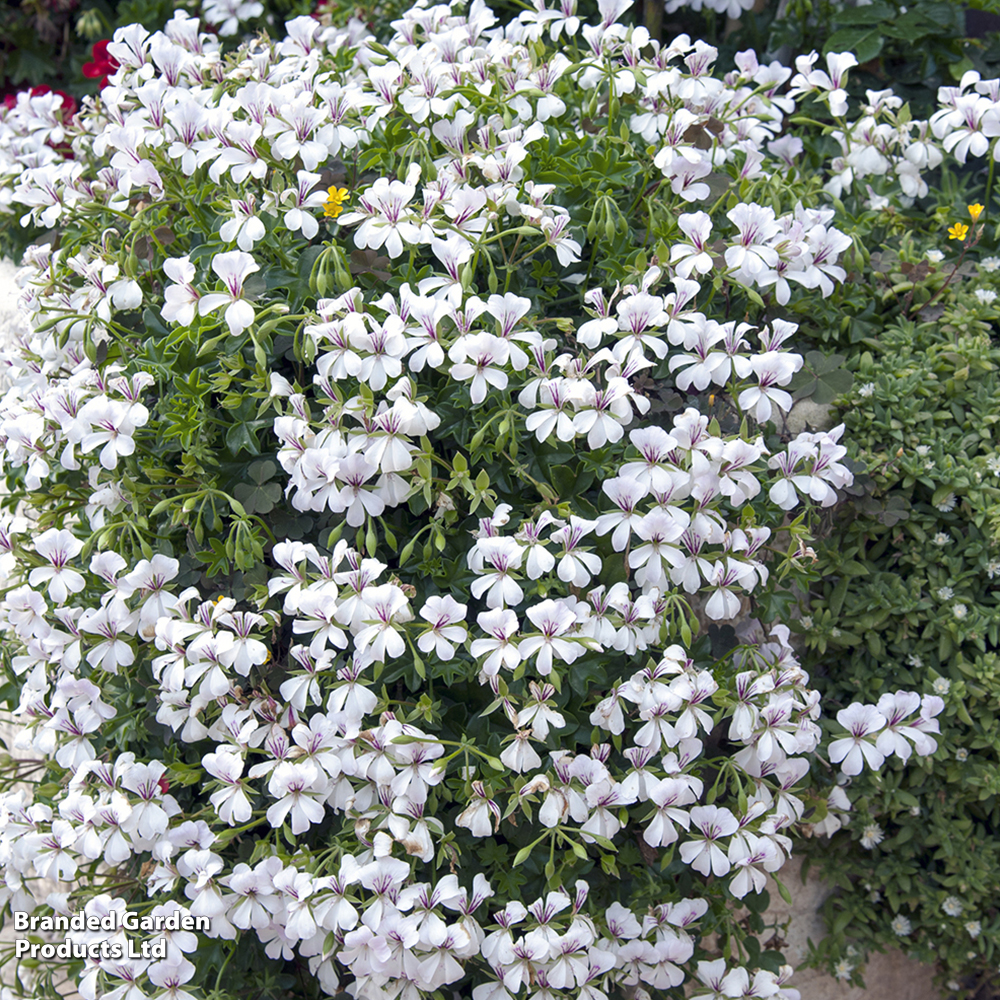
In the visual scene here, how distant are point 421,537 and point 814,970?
1.32m

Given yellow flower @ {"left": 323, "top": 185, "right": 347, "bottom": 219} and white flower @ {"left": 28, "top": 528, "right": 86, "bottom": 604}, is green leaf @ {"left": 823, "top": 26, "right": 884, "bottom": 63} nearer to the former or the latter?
yellow flower @ {"left": 323, "top": 185, "right": 347, "bottom": 219}

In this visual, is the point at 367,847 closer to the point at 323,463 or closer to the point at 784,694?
the point at 323,463

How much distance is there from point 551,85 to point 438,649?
1148 mm

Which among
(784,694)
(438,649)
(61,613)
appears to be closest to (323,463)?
(438,649)

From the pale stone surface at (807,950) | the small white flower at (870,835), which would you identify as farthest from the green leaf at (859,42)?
the small white flower at (870,835)

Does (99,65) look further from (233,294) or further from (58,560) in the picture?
(58,560)

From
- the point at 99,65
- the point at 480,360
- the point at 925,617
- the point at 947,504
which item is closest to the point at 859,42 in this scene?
the point at 947,504

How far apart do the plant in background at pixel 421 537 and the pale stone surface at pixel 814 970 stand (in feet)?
0.59

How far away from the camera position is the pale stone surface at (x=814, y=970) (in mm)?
2090

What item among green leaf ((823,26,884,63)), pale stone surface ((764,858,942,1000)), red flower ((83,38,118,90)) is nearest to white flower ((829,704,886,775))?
pale stone surface ((764,858,942,1000))

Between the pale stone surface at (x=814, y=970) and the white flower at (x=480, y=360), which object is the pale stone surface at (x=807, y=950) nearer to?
the pale stone surface at (x=814, y=970)

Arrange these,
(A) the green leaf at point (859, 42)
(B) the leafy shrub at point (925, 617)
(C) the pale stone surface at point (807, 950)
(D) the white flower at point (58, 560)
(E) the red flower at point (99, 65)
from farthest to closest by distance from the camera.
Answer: (E) the red flower at point (99, 65) → (A) the green leaf at point (859, 42) → (C) the pale stone surface at point (807, 950) → (B) the leafy shrub at point (925, 617) → (D) the white flower at point (58, 560)

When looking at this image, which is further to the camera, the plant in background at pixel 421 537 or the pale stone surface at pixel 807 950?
the pale stone surface at pixel 807 950

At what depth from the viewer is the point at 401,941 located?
1515mm
